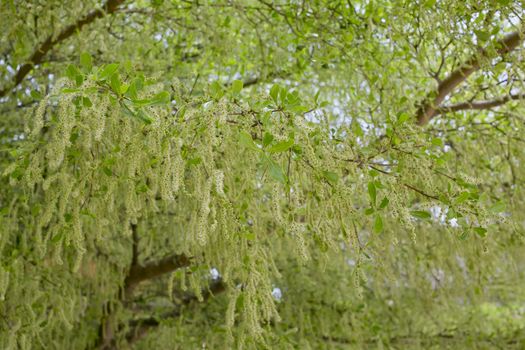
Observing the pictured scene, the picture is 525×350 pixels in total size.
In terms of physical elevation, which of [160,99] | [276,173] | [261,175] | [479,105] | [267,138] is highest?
[479,105]

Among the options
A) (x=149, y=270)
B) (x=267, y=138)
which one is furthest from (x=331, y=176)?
(x=149, y=270)

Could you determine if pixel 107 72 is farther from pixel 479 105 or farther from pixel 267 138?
pixel 479 105

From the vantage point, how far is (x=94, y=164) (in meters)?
1.94

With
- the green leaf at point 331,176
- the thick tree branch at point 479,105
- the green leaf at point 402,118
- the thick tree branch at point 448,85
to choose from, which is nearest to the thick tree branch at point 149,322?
the thick tree branch at point 448,85

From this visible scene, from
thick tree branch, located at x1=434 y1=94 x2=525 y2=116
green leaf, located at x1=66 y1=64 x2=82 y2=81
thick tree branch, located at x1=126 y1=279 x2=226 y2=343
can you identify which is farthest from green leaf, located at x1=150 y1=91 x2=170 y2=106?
thick tree branch, located at x1=126 y1=279 x2=226 y2=343

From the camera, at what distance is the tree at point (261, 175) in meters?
1.72

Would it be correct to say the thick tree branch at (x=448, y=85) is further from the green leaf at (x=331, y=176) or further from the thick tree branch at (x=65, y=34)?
the thick tree branch at (x=65, y=34)

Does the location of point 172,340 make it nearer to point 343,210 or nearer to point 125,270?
point 125,270

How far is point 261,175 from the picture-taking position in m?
2.74

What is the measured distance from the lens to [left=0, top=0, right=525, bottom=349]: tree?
5.64 feet

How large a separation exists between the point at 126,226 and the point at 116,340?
2238 millimetres

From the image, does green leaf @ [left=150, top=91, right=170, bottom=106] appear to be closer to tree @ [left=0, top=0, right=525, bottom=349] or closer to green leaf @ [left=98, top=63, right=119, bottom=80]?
tree @ [left=0, top=0, right=525, bottom=349]

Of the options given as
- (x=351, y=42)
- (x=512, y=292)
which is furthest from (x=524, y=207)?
(x=512, y=292)

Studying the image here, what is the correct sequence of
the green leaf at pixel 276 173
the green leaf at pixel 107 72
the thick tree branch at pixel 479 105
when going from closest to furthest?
the green leaf at pixel 276 173, the green leaf at pixel 107 72, the thick tree branch at pixel 479 105
